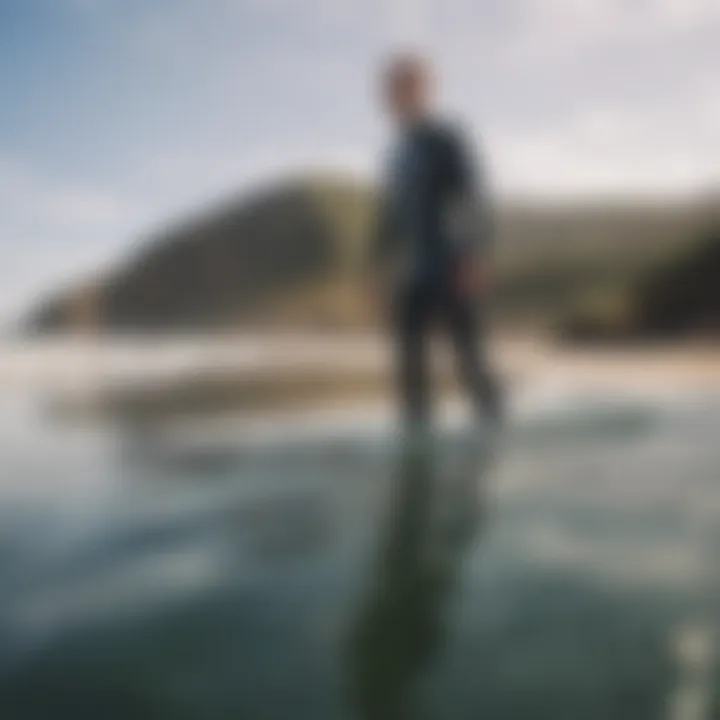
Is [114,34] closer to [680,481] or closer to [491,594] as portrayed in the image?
[491,594]

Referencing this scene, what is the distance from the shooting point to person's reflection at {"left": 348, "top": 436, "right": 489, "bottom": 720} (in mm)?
869

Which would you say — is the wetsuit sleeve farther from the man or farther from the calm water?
the calm water

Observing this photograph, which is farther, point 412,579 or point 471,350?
point 471,350

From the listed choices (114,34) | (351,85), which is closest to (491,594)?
(351,85)

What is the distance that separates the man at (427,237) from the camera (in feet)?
4.49

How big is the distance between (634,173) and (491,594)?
0.83m

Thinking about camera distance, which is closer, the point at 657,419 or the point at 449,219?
the point at 449,219

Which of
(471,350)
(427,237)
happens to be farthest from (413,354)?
(427,237)

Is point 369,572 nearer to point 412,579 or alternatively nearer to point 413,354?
point 412,579

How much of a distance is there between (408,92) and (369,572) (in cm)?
78

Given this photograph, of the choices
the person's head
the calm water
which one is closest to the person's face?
the person's head

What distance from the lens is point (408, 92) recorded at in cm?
136

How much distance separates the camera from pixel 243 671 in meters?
0.92

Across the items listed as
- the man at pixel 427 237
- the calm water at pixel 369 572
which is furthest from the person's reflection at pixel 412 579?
the man at pixel 427 237
